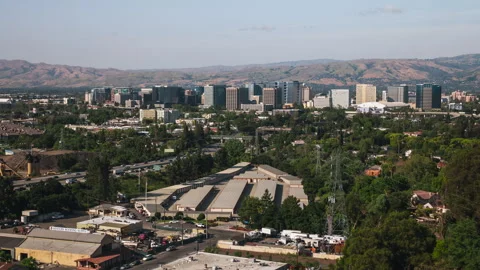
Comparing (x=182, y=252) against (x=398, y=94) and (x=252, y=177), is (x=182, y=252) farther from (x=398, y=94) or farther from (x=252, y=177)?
(x=398, y=94)

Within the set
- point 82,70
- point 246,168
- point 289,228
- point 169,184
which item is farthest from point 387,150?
point 82,70

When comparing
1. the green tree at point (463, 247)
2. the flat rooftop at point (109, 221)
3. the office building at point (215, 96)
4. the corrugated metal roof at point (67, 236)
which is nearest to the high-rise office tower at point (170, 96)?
the office building at point (215, 96)

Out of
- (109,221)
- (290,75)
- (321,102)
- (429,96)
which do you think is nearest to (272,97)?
(321,102)

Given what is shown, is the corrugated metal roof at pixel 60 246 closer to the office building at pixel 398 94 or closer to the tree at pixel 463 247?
the tree at pixel 463 247

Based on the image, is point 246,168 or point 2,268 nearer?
point 2,268

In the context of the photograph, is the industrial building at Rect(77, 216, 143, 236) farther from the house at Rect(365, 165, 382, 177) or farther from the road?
the house at Rect(365, 165, 382, 177)

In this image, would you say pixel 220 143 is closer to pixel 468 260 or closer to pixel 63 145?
pixel 63 145
